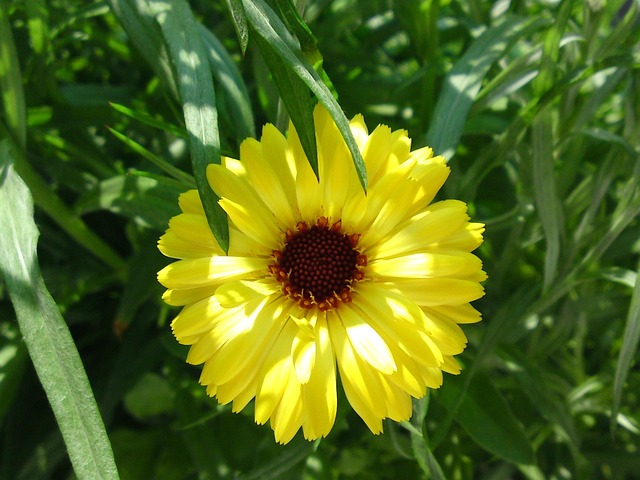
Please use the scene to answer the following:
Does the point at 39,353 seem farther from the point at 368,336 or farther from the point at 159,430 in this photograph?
the point at 159,430

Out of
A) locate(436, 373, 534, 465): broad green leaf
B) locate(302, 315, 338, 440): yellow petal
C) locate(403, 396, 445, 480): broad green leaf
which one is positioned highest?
locate(302, 315, 338, 440): yellow petal

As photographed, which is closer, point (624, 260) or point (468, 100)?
point (468, 100)

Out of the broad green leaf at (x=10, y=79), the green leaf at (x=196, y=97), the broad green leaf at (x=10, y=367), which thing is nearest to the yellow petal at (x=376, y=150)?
the green leaf at (x=196, y=97)

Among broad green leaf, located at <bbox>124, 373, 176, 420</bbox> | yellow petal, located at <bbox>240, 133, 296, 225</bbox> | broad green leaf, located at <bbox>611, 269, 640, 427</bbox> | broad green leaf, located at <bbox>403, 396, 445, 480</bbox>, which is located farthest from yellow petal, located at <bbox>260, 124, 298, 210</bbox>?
broad green leaf, located at <bbox>124, 373, 176, 420</bbox>

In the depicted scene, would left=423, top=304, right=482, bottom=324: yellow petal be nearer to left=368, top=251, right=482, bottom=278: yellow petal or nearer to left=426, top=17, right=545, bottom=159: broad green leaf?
left=368, top=251, right=482, bottom=278: yellow petal

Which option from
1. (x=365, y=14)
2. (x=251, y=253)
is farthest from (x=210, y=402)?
(x=365, y=14)

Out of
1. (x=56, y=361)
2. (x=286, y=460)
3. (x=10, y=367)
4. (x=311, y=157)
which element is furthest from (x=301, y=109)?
(x=10, y=367)

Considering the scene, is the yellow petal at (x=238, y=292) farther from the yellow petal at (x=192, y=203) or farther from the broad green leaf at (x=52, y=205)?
the broad green leaf at (x=52, y=205)
